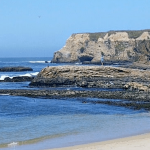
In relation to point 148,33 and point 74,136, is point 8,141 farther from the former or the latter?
point 148,33

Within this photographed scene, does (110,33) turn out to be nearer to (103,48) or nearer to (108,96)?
(103,48)

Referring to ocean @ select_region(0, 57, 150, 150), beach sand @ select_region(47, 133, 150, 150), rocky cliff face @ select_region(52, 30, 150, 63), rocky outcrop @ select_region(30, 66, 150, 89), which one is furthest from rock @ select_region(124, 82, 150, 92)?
rocky cliff face @ select_region(52, 30, 150, 63)

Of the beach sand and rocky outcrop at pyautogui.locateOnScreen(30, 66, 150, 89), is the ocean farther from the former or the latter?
rocky outcrop at pyautogui.locateOnScreen(30, 66, 150, 89)

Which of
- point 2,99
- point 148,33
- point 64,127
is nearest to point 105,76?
point 2,99

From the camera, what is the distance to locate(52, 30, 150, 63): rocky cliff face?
386 ft

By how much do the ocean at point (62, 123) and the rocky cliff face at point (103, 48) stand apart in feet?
283

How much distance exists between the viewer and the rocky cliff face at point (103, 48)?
117625 millimetres

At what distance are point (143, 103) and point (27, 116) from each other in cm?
830

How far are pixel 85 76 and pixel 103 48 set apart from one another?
2860 inches

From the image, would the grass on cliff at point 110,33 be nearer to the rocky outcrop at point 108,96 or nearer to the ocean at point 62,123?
the rocky outcrop at point 108,96

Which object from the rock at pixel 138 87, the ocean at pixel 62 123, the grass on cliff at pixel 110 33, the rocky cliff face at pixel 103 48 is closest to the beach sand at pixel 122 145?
the ocean at pixel 62 123

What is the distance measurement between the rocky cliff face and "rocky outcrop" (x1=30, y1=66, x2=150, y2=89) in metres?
64.7

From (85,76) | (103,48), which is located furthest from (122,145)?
(103,48)

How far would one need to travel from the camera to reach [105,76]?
153 feet
